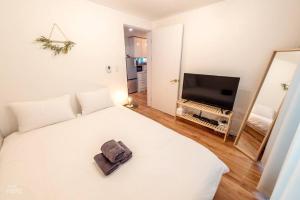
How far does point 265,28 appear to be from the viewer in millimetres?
1781

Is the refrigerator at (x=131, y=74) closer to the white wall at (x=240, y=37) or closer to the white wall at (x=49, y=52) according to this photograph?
the white wall at (x=49, y=52)

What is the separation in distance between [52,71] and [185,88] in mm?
2424

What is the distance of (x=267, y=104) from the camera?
1.77m

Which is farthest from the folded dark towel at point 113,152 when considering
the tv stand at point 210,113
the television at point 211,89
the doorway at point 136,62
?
the doorway at point 136,62

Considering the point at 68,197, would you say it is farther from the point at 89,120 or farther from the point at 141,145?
the point at 89,120

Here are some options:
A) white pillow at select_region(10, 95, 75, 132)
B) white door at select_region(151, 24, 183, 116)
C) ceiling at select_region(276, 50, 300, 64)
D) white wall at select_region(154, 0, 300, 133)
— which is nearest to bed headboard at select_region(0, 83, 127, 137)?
white pillow at select_region(10, 95, 75, 132)

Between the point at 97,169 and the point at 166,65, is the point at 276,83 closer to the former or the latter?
the point at 166,65

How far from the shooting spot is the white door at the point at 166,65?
273 centimetres

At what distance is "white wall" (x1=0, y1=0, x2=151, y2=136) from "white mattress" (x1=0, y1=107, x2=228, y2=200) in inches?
26.5

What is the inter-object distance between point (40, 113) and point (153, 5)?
2.47 m

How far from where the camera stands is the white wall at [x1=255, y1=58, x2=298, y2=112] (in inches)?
61.1

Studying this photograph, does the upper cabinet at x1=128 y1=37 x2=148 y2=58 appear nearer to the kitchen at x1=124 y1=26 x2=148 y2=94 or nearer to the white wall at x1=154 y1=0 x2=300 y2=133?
the kitchen at x1=124 y1=26 x2=148 y2=94

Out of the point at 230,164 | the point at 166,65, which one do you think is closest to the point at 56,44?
the point at 166,65

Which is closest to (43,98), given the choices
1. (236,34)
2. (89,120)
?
(89,120)
